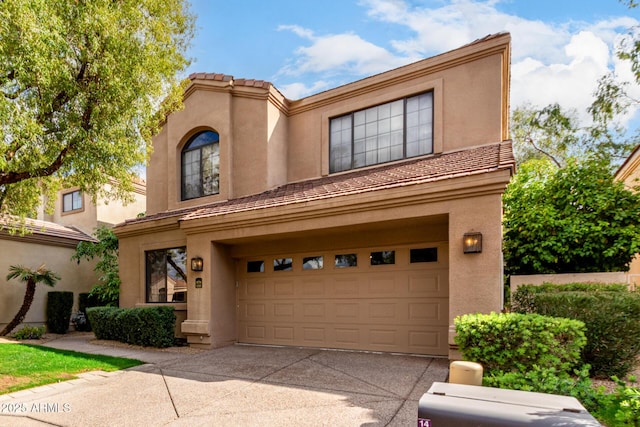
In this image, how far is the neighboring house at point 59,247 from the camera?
1382 cm

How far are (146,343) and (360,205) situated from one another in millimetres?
6822

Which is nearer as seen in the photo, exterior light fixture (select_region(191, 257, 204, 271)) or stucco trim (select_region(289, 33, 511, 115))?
stucco trim (select_region(289, 33, 511, 115))

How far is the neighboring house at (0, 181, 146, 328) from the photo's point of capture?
13.8 m

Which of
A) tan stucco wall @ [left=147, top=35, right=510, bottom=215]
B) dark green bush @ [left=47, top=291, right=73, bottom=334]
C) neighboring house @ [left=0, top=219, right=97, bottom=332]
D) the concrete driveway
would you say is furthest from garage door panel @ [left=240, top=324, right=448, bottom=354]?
neighboring house @ [left=0, top=219, right=97, bottom=332]

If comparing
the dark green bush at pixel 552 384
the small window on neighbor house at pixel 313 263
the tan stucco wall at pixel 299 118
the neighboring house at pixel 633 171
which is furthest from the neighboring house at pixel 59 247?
the neighboring house at pixel 633 171

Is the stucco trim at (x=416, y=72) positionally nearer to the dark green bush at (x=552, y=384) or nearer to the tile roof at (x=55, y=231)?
the dark green bush at (x=552, y=384)

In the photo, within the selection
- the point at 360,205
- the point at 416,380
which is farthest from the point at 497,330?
the point at 360,205

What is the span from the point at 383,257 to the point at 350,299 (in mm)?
1262

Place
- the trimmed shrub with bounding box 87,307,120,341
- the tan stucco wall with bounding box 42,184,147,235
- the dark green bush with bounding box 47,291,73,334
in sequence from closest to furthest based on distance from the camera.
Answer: the trimmed shrub with bounding box 87,307,120,341 < the dark green bush with bounding box 47,291,73,334 < the tan stucco wall with bounding box 42,184,147,235

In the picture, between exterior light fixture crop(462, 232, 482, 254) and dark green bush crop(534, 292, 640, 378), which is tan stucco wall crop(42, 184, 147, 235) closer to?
exterior light fixture crop(462, 232, 482, 254)

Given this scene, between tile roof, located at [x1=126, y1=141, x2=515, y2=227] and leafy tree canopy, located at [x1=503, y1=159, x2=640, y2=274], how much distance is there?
1.56 meters

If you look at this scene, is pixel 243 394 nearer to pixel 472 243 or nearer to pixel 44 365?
pixel 472 243

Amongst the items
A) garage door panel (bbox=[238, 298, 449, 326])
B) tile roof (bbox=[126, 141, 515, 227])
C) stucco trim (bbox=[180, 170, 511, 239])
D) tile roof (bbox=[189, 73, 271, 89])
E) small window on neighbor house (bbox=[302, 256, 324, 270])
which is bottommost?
garage door panel (bbox=[238, 298, 449, 326])

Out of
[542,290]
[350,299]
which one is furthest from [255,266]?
[542,290]
